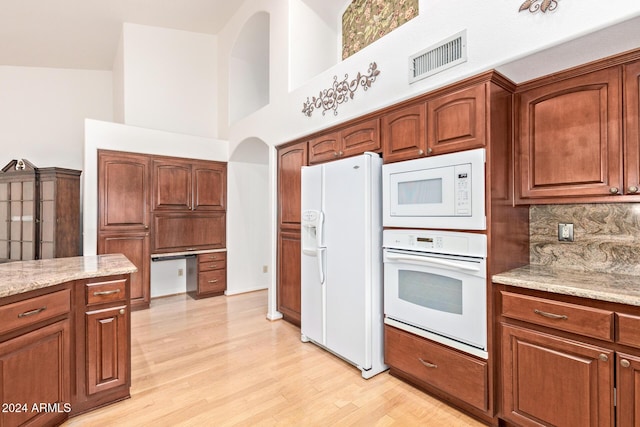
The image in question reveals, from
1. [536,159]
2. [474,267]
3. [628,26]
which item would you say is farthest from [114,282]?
[628,26]

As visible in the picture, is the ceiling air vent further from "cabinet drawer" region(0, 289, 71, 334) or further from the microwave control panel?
"cabinet drawer" region(0, 289, 71, 334)

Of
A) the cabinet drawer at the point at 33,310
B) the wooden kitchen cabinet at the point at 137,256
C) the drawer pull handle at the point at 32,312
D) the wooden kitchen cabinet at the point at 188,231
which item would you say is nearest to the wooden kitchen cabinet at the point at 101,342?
the cabinet drawer at the point at 33,310

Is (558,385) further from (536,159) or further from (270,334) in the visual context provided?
(270,334)

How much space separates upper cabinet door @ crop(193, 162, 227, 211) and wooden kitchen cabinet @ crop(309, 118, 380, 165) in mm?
2217

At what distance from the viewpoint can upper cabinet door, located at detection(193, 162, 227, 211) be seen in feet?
15.7

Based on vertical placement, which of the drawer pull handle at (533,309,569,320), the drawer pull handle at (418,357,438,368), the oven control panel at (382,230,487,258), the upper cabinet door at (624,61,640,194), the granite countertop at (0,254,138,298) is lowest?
the drawer pull handle at (418,357,438,368)

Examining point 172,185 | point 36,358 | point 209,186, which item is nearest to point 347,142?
point 36,358

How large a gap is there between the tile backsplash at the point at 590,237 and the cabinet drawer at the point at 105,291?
288cm

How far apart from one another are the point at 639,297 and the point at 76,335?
9.88 ft

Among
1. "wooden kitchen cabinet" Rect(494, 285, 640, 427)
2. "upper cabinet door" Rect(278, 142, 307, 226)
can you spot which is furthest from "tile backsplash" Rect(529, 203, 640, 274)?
"upper cabinet door" Rect(278, 142, 307, 226)

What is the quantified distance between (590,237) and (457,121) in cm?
115

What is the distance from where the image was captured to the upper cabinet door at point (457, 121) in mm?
1941

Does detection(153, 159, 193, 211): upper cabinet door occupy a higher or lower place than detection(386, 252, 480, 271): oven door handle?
higher

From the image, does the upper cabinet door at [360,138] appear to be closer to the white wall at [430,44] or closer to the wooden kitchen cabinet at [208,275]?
the white wall at [430,44]
